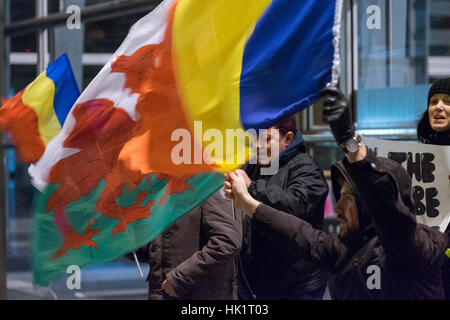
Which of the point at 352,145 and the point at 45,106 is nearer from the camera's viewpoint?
the point at 352,145

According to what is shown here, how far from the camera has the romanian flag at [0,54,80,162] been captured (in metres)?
4.72

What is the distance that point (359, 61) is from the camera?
23.5 ft

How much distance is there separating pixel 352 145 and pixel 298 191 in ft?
3.21

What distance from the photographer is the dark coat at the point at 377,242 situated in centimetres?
292

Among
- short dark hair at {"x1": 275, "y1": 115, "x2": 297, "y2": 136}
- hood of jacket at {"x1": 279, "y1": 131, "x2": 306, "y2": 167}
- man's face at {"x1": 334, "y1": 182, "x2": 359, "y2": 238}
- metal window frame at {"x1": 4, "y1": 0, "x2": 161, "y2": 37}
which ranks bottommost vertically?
man's face at {"x1": 334, "y1": 182, "x2": 359, "y2": 238}

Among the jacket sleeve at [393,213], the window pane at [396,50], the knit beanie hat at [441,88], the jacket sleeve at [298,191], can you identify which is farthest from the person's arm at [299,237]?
the window pane at [396,50]

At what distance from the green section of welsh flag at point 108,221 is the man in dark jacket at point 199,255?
1.33 feet

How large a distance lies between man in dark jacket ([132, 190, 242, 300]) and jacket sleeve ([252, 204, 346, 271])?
2.78ft

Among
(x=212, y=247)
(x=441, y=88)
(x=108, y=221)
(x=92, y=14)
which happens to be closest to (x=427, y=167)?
(x=441, y=88)

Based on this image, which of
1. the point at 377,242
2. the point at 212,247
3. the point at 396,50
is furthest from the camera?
the point at 396,50

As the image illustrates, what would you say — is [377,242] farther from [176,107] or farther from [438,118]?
[176,107]

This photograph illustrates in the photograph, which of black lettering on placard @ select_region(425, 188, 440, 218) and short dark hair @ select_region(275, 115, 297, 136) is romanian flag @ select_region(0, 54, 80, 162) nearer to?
short dark hair @ select_region(275, 115, 297, 136)

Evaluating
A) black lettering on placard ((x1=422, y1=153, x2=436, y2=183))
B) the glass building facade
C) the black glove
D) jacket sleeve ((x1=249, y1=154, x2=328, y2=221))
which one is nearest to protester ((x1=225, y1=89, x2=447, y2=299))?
the black glove
